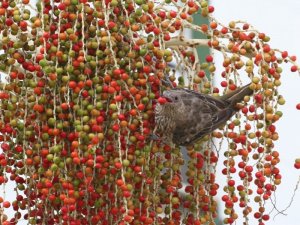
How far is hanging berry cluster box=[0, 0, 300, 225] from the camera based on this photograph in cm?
184

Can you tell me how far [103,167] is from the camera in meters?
1.86

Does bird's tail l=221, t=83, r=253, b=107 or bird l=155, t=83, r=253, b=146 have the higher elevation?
bird's tail l=221, t=83, r=253, b=107

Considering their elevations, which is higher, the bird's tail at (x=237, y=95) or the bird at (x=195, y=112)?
the bird's tail at (x=237, y=95)

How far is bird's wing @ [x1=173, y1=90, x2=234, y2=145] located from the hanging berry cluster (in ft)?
0.16

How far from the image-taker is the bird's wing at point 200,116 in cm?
203

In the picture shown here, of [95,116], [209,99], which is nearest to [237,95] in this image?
[209,99]

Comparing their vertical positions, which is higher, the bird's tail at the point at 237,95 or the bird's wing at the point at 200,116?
the bird's tail at the point at 237,95

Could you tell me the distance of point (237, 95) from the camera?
6.70 feet

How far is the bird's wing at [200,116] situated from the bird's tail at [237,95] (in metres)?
0.01

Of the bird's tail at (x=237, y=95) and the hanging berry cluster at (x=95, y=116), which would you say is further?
the bird's tail at (x=237, y=95)

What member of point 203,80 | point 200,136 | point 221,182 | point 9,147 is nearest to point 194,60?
point 203,80

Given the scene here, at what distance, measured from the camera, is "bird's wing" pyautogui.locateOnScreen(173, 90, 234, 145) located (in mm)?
2029

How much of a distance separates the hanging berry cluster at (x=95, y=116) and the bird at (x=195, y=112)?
42 millimetres

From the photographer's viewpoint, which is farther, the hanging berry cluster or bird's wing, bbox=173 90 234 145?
bird's wing, bbox=173 90 234 145
